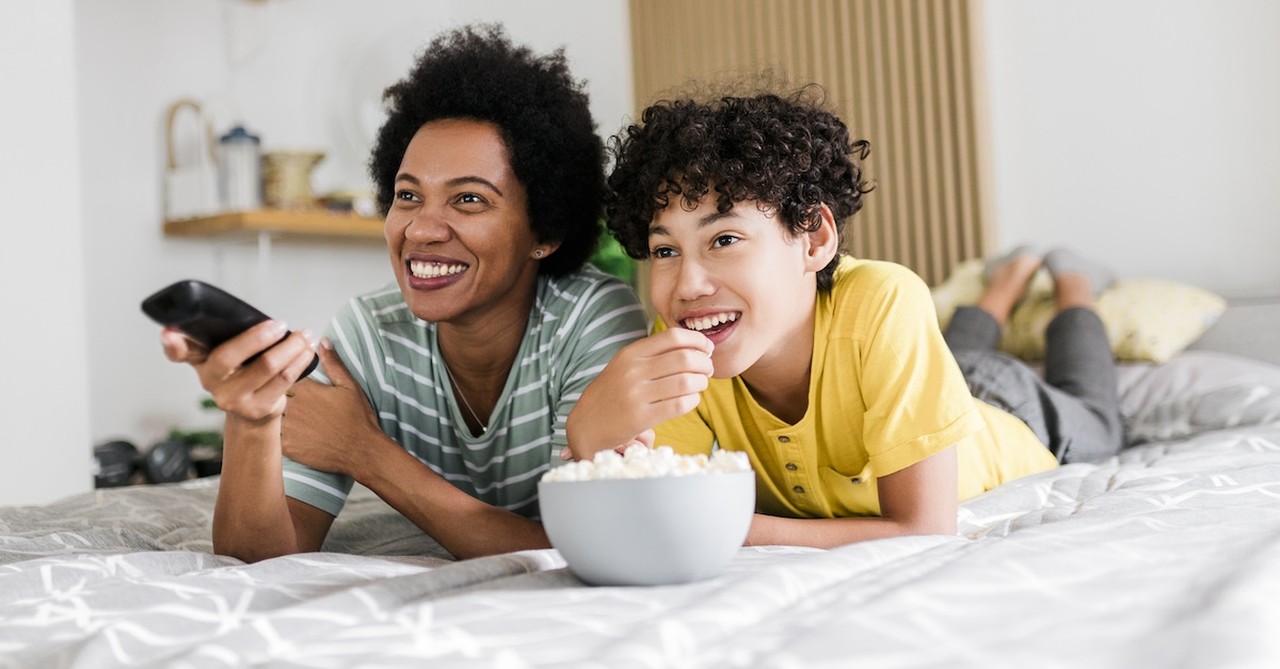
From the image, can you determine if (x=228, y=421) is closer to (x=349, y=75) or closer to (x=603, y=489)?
(x=603, y=489)

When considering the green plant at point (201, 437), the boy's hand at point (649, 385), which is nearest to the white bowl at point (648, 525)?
the boy's hand at point (649, 385)

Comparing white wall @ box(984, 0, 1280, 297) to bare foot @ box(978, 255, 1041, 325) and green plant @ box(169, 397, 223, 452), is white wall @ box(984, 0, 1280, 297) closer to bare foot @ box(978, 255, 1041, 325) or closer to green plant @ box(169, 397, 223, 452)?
bare foot @ box(978, 255, 1041, 325)

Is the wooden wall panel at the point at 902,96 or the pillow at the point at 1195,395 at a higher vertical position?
the wooden wall panel at the point at 902,96

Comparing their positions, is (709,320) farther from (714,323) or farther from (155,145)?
(155,145)

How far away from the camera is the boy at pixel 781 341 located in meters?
1.12

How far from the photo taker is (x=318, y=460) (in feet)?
3.96

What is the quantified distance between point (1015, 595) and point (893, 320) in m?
0.55

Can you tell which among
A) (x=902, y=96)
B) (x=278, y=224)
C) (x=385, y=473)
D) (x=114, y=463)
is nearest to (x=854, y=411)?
(x=385, y=473)

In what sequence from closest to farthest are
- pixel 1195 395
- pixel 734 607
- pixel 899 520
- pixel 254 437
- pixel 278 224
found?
1. pixel 734 607
2. pixel 254 437
3. pixel 899 520
4. pixel 1195 395
5. pixel 278 224

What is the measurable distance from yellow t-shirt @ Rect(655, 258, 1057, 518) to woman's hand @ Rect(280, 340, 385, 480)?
0.35m

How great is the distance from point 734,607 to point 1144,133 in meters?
2.38

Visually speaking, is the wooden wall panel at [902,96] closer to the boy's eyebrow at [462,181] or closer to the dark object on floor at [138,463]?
the dark object on floor at [138,463]

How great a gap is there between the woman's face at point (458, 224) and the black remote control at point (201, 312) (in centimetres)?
45

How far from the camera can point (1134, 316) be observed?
2.25 m
